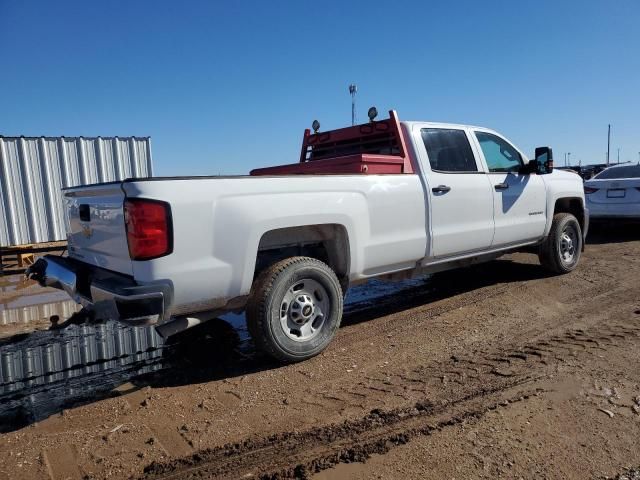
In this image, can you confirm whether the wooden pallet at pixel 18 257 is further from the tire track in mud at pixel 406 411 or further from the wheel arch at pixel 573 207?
the wheel arch at pixel 573 207

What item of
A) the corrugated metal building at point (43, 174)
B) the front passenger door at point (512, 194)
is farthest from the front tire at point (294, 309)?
the corrugated metal building at point (43, 174)

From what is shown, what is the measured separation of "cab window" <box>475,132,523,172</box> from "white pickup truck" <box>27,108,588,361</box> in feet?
0.06

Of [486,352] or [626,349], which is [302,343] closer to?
[486,352]

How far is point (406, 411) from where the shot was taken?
3.03 metres

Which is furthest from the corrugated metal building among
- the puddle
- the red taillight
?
the red taillight

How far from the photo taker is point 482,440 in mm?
2672

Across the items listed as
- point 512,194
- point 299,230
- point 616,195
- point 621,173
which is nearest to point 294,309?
point 299,230

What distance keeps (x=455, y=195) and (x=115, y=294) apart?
11.4ft

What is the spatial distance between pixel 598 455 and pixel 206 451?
2122 millimetres

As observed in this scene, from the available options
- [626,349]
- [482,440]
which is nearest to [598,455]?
[482,440]

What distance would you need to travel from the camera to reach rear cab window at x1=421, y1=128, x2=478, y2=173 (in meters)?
5.07

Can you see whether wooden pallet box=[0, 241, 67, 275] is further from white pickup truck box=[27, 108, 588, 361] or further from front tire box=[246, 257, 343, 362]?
front tire box=[246, 257, 343, 362]

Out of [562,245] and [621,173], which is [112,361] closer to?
[562,245]

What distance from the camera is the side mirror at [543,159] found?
595 cm
